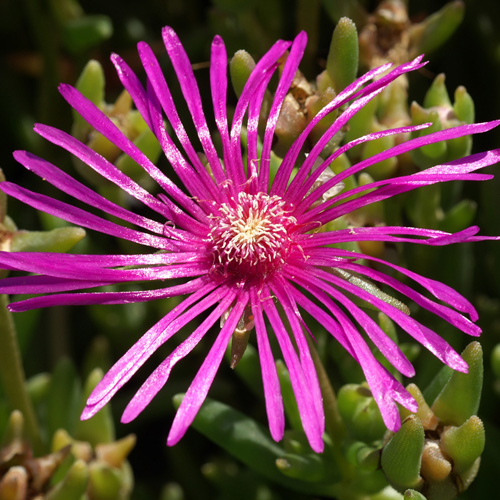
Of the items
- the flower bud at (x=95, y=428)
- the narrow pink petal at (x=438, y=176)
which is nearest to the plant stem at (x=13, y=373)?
the flower bud at (x=95, y=428)

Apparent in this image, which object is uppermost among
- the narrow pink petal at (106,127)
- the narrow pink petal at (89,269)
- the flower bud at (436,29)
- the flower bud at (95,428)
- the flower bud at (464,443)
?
the flower bud at (436,29)

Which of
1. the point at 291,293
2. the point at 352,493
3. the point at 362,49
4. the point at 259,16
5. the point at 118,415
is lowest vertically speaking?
the point at 352,493

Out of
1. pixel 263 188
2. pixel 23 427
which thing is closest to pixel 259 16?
pixel 263 188

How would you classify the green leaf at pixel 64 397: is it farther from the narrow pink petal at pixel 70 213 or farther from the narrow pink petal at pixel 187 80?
the narrow pink petal at pixel 187 80

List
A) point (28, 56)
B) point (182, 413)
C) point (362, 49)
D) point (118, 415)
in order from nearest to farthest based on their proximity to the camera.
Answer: point (182, 413), point (362, 49), point (118, 415), point (28, 56)

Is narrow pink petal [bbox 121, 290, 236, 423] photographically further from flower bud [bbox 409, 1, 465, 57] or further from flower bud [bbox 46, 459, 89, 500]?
flower bud [bbox 409, 1, 465, 57]

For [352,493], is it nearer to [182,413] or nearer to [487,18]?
[182,413]

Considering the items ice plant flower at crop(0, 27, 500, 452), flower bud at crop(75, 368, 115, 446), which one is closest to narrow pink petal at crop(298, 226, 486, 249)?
ice plant flower at crop(0, 27, 500, 452)
